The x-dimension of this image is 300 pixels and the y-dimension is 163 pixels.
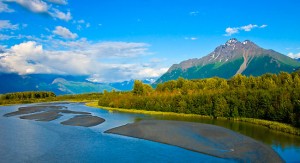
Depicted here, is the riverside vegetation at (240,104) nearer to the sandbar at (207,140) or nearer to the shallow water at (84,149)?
the sandbar at (207,140)

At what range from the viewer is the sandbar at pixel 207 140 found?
40.0 metres

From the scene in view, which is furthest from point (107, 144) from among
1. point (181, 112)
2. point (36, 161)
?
point (181, 112)

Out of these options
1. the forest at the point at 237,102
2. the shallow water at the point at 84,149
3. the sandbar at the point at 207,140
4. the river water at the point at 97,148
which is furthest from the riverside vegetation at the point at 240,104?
the shallow water at the point at 84,149

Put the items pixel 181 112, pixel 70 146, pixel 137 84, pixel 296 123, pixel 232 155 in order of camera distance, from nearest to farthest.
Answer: pixel 232 155
pixel 70 146
pixel 296 123
pixel 181 112
pixel 137 84

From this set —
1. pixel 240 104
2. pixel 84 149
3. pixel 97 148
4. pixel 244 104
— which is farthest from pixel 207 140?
pixel 240 104

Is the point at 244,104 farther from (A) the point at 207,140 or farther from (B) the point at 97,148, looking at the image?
(B) the point at 97,148

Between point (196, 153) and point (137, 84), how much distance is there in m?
101

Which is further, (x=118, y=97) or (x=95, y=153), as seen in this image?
(x=118, y=97)

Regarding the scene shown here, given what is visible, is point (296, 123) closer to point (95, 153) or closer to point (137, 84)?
point (95, 153)

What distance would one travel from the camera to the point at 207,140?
166ft

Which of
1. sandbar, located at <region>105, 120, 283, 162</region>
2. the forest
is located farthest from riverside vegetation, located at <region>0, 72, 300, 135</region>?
sandbar, located at <region>105, 120, 283, 162</region>

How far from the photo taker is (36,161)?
123 ft

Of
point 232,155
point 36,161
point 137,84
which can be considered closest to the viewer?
point 36,161

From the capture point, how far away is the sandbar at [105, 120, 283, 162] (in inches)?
1574
